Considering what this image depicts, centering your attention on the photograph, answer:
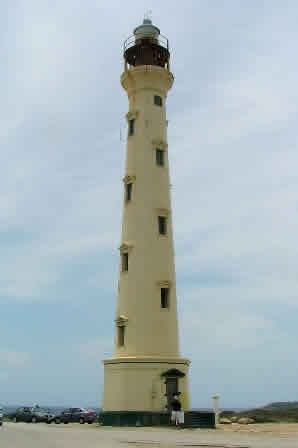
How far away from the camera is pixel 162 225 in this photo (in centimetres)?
3903

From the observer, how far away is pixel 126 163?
40938 mm

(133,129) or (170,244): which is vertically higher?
(133,129)

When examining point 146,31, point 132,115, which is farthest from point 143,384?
point 146,31

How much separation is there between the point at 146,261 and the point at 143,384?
25.3ft

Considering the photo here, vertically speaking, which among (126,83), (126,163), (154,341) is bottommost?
(154,341)

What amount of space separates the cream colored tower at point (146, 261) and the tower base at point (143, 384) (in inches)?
2.3

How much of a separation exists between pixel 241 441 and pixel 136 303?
14954 millimetres

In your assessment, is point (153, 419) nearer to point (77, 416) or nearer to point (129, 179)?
point (77, 416)

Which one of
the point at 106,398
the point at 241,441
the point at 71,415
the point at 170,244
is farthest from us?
the point at 71,415

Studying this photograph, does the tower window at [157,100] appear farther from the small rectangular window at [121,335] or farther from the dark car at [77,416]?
the dark car at [77,416]

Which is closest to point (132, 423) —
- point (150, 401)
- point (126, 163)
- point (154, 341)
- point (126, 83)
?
point (150, 401)

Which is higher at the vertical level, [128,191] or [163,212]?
[128,191]

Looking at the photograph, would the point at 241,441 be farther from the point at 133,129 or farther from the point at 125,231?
the point at 133,129

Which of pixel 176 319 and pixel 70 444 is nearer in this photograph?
pixel 70 444
